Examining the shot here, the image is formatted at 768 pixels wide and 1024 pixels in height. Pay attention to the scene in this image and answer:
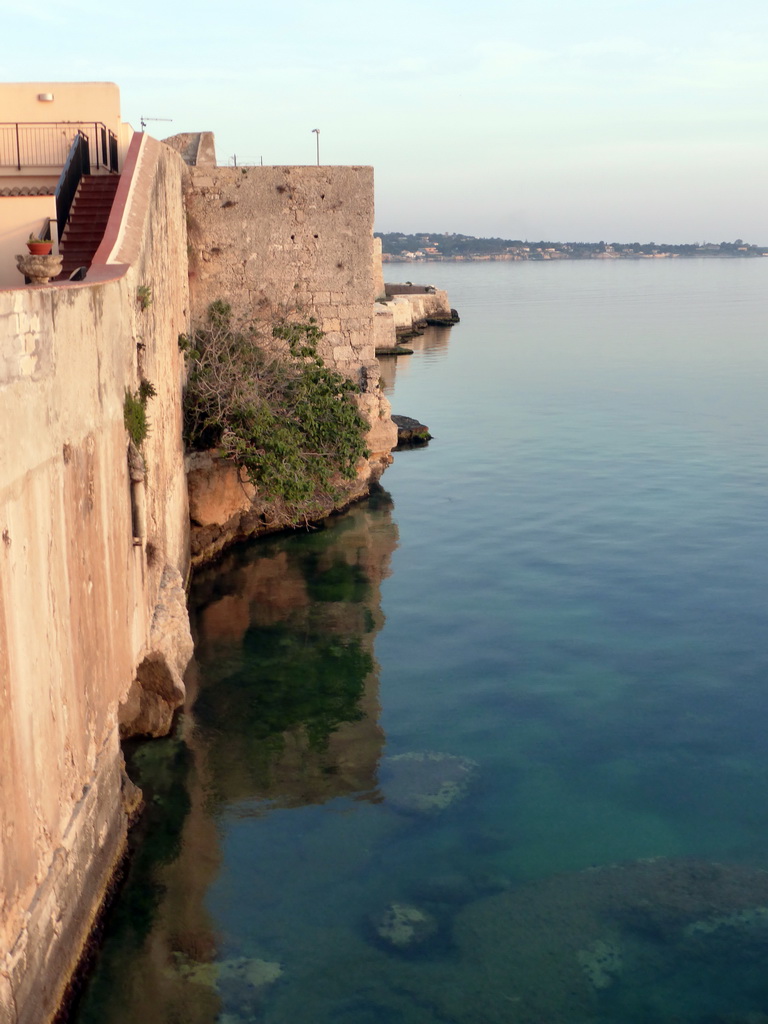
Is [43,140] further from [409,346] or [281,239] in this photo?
[409,346]

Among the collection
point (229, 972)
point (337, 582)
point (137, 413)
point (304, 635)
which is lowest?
point (229, 972)

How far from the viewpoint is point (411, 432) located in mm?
25812

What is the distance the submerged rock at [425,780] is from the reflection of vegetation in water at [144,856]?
182cm

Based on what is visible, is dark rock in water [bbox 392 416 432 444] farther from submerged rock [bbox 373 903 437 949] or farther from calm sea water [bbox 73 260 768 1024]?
submerged rock [bbox 373 903 437 949]

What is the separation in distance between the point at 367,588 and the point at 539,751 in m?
5.38

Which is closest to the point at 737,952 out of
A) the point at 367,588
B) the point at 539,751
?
the point at 539,751

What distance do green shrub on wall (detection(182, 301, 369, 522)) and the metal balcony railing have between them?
342 cm

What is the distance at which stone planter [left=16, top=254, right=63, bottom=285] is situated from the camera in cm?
686

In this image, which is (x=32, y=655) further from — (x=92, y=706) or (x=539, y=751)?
(x=539, y=751)

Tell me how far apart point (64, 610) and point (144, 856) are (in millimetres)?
2961

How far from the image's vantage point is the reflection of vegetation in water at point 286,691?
10.8 meters

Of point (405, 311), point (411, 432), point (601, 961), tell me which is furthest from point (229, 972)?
point (405, 311)

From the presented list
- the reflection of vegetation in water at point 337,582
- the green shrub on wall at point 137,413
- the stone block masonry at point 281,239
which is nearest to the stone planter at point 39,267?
the green shrub on wall at point 137,413

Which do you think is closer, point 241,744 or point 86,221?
point 241,744
